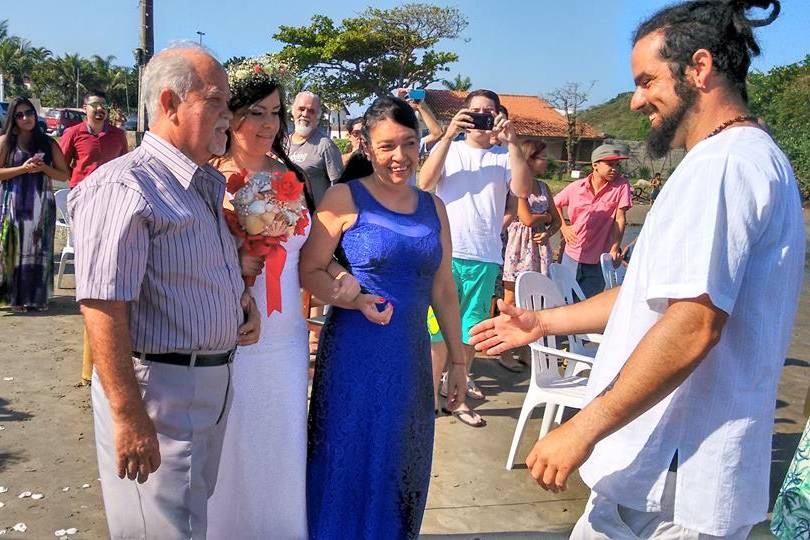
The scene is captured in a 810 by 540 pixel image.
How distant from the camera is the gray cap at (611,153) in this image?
6.38 meters

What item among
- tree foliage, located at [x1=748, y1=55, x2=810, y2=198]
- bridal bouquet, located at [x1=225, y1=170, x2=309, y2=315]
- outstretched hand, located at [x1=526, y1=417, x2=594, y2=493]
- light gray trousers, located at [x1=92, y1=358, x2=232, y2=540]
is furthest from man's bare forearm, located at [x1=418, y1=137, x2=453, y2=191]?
tree foliage, located at [x1=748, y1=55, x2=810, y2=198]

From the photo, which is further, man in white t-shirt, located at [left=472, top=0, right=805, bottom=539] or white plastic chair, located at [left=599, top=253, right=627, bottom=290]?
white plastic chair, located at [left=599, top=253, right=627, bottom=290]

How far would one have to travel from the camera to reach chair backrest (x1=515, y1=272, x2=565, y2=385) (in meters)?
4.27

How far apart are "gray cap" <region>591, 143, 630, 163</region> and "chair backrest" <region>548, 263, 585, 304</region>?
41.4 inches

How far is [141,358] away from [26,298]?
5.73m

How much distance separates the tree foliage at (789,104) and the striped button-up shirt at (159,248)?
95.0 ft

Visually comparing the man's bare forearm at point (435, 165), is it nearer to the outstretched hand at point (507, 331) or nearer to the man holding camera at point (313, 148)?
the man holding camera at point (313, 148)

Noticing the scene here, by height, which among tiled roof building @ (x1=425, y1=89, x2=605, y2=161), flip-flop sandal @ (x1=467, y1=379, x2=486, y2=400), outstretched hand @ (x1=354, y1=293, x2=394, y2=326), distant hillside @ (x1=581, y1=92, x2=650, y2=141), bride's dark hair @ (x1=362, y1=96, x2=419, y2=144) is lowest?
flip-flop sandal @ (x1=467, y1=379, x2=486, y2=400)

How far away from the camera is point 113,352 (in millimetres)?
1960

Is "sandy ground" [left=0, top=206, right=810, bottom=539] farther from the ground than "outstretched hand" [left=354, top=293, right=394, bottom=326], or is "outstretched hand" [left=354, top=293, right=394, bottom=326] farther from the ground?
"outstretched hand" [left=354, top=293, right=394, bottom=326]

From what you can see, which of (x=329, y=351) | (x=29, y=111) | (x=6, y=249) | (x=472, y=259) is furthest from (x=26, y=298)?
(x=329, y=351)

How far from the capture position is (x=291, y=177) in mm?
2740

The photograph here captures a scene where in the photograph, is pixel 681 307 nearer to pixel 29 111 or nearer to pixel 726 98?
pixel 726 98

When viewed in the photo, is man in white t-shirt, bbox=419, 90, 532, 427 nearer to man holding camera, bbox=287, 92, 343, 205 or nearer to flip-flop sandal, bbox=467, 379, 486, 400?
flip-flop sandal, bbox=467, 379, 486, 400
